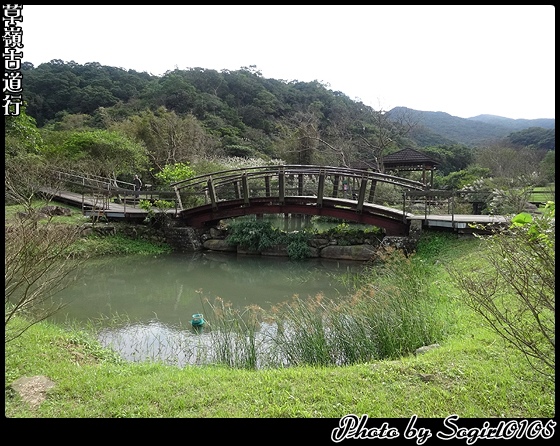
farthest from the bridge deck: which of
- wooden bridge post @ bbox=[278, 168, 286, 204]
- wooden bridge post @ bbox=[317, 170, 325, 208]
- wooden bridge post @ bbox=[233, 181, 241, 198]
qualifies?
wooden bridge post @ bbox=[233, 181, 241, 198]

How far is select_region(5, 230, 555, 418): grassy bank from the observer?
244cm

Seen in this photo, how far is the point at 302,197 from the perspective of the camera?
11.6 metres

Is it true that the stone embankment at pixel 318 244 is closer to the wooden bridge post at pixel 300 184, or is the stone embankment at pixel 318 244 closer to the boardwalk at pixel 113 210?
the boardwalk at pixel 113 210

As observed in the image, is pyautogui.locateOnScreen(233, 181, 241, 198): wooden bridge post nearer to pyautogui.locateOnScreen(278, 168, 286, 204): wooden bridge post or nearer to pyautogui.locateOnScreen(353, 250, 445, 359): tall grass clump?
pyautogui.locateOnScreen(278, 168, 286, 204): wooden bridge post

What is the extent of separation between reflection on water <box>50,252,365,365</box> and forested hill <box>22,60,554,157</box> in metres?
12.6

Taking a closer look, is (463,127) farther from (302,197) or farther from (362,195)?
(362,195)

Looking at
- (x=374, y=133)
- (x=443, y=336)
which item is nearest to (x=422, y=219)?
(x=443, y=336)

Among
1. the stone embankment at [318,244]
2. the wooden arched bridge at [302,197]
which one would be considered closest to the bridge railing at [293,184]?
the wooden arched bridge at [302,197]

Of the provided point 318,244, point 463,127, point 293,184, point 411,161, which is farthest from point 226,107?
point 463,127

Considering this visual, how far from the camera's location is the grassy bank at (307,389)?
2.44 meters

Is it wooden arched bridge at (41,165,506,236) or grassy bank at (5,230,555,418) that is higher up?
wooden arched bridge at (41,165,506,236)

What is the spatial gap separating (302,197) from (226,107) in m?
24.2

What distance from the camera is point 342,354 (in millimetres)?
3910

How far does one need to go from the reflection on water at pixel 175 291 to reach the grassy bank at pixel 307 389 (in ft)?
3.66
